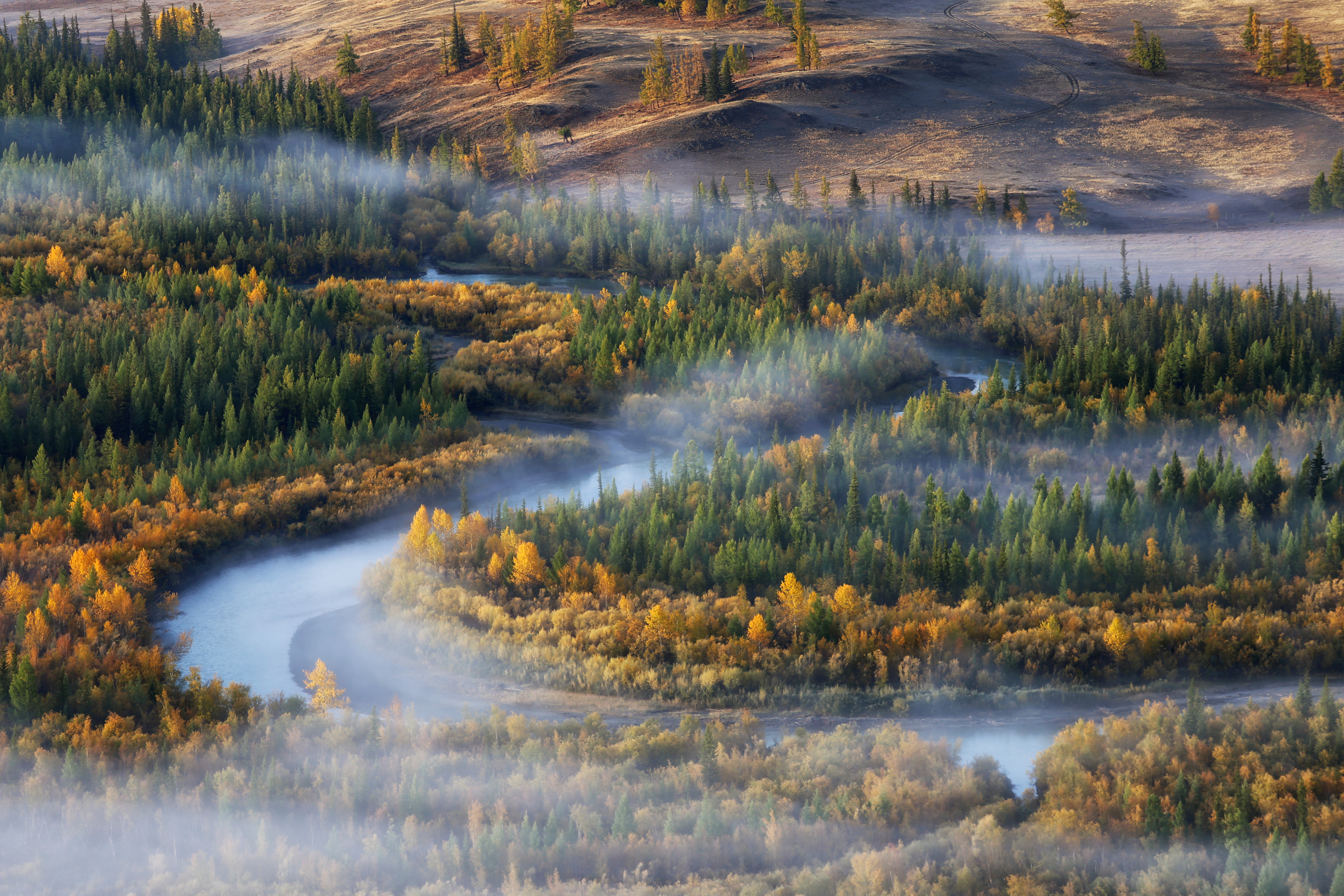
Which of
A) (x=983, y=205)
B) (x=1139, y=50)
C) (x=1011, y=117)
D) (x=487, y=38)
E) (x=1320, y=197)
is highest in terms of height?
(x=487, y=38)

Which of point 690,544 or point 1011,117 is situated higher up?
point 1011,117

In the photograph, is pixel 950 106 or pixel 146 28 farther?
pixel 146 28

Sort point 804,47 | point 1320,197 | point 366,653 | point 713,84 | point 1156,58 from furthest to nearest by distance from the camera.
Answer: point 804,47 < point 1156,58 < point 713,84 < point 1320,197 < point 366,653

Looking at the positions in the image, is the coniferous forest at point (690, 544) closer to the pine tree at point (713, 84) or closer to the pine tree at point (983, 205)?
the pine tree at point (983, 205)

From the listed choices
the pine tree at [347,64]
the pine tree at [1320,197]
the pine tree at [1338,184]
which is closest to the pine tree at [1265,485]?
the pine tree at [1320,197]

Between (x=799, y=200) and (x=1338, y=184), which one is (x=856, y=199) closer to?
(x=799, y=200)

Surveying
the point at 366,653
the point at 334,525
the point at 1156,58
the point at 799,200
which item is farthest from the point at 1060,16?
the point at 366,653

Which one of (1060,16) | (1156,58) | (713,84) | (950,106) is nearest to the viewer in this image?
(950,106)

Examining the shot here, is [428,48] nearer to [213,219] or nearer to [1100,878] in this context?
[213,219]
